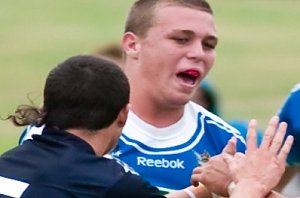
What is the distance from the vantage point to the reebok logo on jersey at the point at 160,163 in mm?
5980

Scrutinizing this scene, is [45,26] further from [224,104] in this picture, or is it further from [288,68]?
[224,104]

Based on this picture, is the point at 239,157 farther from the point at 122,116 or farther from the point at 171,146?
the point at 171,146

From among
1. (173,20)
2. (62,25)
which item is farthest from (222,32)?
(173,20)

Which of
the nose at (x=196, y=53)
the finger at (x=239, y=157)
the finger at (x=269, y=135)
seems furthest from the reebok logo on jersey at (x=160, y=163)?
the finger at (x=269, y=135)

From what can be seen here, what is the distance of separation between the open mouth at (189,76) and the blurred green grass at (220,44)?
8.43 m

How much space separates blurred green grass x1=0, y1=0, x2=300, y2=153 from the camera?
18.7 m

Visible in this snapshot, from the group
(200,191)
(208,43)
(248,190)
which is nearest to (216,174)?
(200,191)

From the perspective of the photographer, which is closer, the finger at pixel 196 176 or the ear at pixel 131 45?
the finger at pixel 196 176

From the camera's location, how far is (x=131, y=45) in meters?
6.18

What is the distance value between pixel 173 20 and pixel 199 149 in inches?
23.1

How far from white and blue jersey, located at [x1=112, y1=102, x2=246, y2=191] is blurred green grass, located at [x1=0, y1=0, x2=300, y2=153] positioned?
8317 millimetres

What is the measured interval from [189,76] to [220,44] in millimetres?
17822

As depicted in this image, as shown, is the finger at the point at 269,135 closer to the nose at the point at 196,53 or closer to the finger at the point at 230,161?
the finger at the point at 230,161

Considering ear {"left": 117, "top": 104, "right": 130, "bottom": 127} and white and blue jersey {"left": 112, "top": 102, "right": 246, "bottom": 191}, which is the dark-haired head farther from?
white and blue jersey {"left": 112, "top": 102, "right": 246, "bottom": 191}
